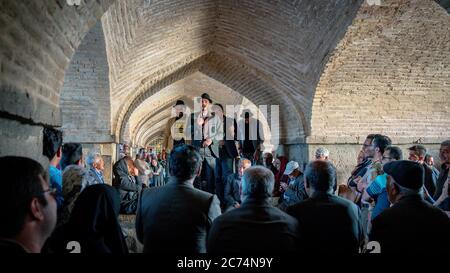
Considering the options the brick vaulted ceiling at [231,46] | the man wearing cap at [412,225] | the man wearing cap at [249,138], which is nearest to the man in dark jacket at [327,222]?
the man wearing cap at [412,225]

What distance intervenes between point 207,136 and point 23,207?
498 cm

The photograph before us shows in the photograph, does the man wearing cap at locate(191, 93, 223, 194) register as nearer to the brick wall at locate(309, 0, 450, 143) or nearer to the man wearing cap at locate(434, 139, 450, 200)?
the brick wall at locate(309, 0, 450, 143)

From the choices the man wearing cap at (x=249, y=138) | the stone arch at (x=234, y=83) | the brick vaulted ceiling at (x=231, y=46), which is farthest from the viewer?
the stone arch at (x=234, y=83)

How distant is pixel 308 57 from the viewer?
22.7 ft

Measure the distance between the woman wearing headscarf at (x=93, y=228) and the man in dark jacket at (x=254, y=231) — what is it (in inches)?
25.7

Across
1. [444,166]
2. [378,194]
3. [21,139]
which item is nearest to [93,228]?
[21,139]

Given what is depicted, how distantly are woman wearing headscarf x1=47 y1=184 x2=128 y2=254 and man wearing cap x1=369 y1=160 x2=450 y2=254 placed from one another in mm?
1466

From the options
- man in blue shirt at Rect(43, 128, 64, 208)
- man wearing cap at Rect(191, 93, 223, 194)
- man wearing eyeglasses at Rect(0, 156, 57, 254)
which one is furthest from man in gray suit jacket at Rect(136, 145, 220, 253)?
man wearing cap at Rect(191, 93, 223, 194)

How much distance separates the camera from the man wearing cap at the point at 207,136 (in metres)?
6.15

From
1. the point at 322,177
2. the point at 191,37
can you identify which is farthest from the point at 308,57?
the point at 322,177

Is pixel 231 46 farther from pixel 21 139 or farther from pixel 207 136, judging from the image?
pixel 21 139

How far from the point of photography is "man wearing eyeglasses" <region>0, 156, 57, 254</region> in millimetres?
1274

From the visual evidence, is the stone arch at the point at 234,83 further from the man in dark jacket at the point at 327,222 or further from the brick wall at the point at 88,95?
the man in dark jacket at the point at 327,222

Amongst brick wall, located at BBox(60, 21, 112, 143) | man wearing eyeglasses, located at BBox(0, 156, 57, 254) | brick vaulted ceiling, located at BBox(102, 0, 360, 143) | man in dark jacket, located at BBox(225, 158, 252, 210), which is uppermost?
brick vaulted ceiling, located at BBox(102, 0, 360, 143)
